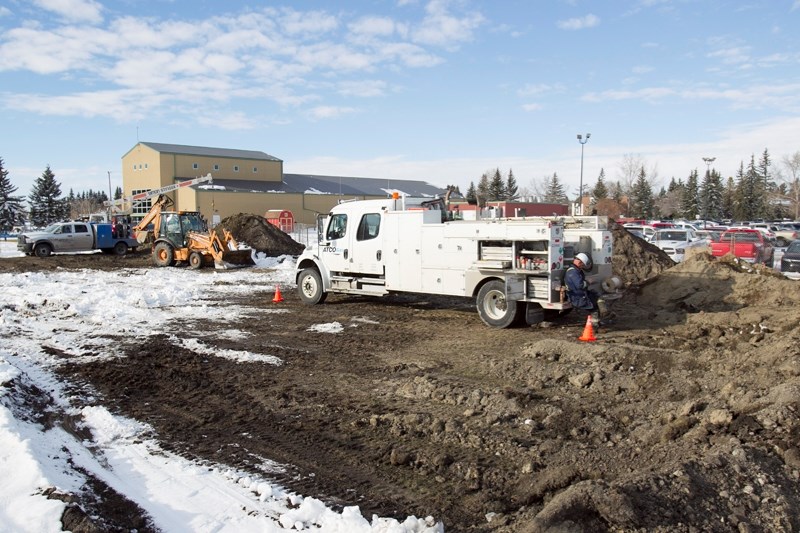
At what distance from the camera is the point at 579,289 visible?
11023mm

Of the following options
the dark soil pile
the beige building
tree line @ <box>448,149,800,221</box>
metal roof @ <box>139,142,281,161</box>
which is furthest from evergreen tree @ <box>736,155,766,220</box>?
the dark soil pile

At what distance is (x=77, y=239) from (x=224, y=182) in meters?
34.1

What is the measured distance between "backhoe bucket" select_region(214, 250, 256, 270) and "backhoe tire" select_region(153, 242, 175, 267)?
2553 millimetres

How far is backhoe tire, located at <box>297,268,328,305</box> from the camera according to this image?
15461mm

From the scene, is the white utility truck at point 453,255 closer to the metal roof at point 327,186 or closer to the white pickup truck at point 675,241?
the white pickup truck at point 675,241

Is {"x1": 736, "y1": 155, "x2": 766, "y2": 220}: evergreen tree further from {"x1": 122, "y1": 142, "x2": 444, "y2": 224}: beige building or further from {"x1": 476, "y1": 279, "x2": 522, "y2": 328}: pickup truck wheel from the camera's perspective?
{"x1": 476, "y1": 279, "x2": 522, "y2": 328}: pickup truck wheel

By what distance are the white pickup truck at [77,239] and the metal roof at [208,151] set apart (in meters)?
30.4

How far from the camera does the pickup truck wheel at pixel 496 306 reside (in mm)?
11680

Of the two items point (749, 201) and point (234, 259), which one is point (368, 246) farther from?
point (749, 201)

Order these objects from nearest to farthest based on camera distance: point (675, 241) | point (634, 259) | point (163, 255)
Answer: point (634, 259)
point (675, 241)
point (163, 255)

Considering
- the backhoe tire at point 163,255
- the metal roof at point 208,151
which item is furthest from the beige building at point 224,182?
the backhoe tire at point 163,255

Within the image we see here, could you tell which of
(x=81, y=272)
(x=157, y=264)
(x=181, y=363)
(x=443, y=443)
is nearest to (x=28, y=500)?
(x=443, y=443)

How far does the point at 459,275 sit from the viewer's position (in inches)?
491

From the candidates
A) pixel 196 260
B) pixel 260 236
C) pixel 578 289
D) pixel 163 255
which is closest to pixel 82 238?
pixel 163 255
